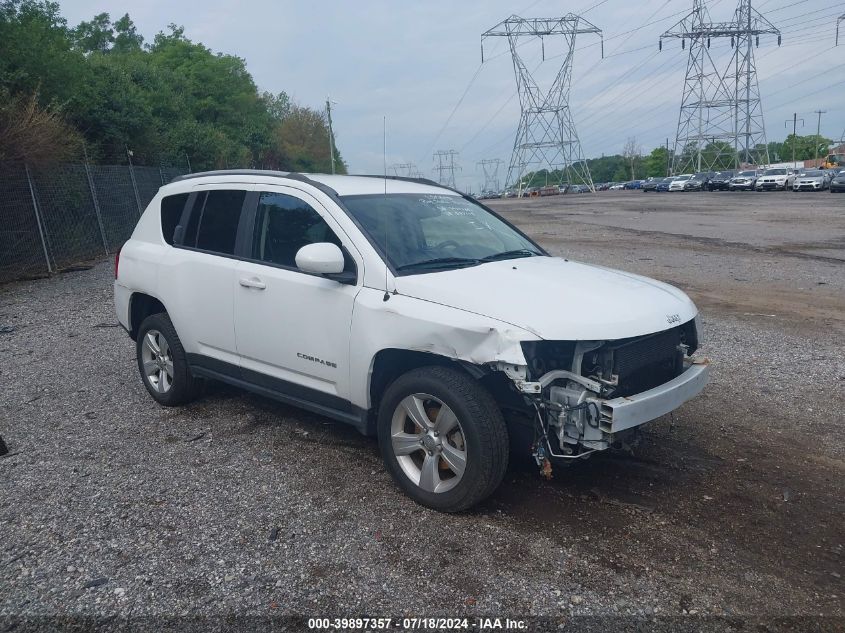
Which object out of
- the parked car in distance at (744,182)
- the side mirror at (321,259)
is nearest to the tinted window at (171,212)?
the side mirror at (321,259)

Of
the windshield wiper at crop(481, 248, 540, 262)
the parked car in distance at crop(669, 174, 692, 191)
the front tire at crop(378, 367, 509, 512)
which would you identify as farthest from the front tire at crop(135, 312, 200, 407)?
the parked car in distance at crop(669, 174, 692, 191)

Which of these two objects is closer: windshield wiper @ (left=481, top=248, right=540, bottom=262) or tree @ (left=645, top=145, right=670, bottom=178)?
windshield wiper @ (left=481, top=248, right=540, bottom=262)

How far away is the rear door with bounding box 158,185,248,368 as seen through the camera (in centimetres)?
508

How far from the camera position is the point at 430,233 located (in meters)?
4.70

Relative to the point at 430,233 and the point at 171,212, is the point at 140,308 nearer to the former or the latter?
the point at 171,212

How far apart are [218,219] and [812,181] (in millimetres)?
46956

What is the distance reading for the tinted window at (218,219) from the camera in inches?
203

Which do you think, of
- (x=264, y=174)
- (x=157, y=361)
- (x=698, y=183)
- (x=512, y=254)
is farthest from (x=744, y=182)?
(x=157, y=361)

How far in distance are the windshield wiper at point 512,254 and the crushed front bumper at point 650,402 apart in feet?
4.42

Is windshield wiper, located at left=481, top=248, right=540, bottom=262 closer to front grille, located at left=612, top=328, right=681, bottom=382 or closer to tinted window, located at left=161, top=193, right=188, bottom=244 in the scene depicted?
front grille, located at left=612, top=328, right=681, bottom=382

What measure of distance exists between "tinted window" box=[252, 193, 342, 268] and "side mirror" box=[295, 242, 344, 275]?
0.95ft

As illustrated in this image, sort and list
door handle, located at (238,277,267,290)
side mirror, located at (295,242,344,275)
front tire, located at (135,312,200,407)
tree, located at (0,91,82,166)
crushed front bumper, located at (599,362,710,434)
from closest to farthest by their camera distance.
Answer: crushed front bumper, located at (599,362,710,434), side mirror, located at (295,242,344,275), door handle, located at (238,277,267,290), front tire, located at (135,312,200,407), tree, located at (0,91,82,166)

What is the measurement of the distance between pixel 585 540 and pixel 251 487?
2.04 meters

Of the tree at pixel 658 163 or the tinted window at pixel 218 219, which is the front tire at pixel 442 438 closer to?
the tinted window at pixel 218 219
